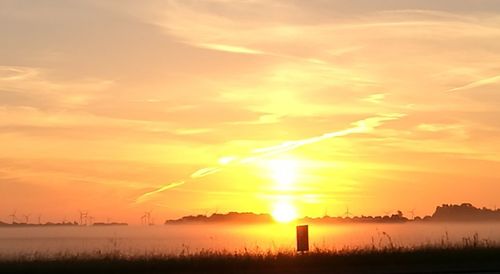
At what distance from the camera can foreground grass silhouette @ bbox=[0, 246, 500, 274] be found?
89.8 ft

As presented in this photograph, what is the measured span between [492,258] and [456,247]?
350cm

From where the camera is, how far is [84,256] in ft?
105

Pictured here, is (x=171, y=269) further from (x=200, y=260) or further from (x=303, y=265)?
(x=303, y=265)

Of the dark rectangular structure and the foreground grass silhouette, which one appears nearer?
the foreground grass silhouette

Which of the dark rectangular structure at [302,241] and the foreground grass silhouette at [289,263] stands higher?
the dark rectangular structure at [302,241]

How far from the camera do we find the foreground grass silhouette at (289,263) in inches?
1078

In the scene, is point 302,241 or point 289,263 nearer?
point 289,263

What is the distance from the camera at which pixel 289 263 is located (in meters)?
29.0

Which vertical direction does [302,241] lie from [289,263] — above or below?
above

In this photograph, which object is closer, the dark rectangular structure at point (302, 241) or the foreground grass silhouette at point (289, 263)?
the foreground grass silhouette at point (289, 263)

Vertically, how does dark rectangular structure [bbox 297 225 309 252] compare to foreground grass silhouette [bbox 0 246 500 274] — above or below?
above

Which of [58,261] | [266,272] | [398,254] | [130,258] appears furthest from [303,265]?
[58,261]

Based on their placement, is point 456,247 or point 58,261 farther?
point 456,247

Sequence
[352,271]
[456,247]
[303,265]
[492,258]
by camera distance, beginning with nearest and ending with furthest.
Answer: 1. [352,271]
2. [303,265]
3. [492,258]
4. [456,247]
